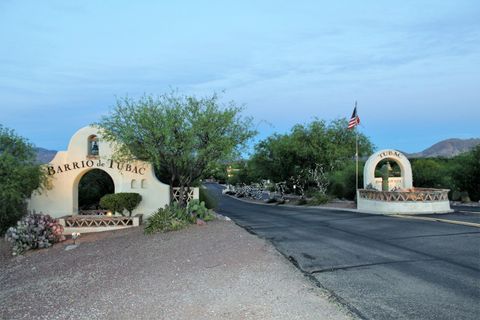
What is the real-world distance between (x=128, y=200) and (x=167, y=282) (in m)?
9.80

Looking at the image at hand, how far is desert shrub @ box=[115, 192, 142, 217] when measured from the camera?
59.8ft

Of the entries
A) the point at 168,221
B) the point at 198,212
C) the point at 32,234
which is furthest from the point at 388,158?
the point at 32,234

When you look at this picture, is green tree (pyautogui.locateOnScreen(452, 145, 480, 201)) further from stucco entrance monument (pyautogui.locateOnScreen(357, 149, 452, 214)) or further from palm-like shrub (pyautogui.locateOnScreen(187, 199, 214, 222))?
palm-like shrub (pyautogui.locateOnScreen(187, 199, 214, 222))

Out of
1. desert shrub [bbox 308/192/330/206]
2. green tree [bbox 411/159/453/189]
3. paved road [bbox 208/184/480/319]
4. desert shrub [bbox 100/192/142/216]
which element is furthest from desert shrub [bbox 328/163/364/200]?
desert shrub [bbox 100/192/142/216]

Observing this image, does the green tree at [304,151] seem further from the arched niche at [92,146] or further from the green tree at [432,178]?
the arched niche at [92,146]

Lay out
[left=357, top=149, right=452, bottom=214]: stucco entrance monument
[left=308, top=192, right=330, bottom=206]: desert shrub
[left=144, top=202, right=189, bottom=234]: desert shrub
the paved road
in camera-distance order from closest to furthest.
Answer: the paved road
[left=144, top=202, right=189, bottom=234]: desert shrub
[left=357, top=149, right=452, bottom=214]: stucco entrance monument
[left=308, top=192, right=330, bottom=206]: desert shrub

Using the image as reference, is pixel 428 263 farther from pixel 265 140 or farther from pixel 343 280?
pixel 265 140

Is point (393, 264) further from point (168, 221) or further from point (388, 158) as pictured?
point (388, 158)

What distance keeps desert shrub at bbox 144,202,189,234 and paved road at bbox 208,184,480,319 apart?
101 inches

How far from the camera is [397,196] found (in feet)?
71.3

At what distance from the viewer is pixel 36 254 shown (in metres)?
15.4

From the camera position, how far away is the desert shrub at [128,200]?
1822cm

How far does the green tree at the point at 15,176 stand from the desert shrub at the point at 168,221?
5338 mm

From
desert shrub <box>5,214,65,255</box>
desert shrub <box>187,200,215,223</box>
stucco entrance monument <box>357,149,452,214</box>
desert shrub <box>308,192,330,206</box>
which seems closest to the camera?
desert shrub <box>5,214,65,255</box>
